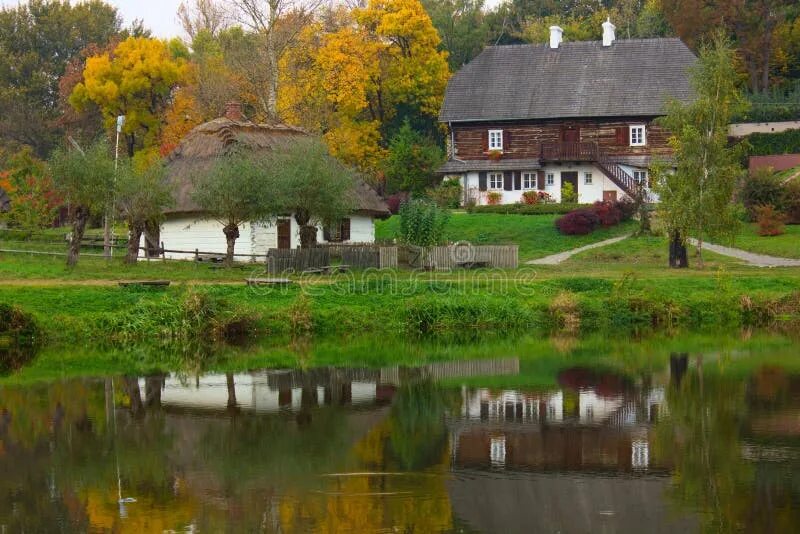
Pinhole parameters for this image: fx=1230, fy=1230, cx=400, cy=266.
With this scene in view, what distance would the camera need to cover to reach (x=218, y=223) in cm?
4672

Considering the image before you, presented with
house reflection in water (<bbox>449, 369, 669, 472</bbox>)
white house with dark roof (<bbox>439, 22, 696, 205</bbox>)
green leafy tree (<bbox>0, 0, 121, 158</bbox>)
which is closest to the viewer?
house reflection in water (<bbox>449, 369, 669, 472</bbox>)

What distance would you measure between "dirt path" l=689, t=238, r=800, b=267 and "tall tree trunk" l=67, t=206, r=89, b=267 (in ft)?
74.4

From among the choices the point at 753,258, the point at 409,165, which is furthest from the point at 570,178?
the point at 753,258

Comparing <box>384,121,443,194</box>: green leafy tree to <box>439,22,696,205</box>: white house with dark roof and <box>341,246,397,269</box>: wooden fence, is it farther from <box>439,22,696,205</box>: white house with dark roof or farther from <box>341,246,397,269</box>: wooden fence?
<box>341,246,397,269</box>: wooden fence

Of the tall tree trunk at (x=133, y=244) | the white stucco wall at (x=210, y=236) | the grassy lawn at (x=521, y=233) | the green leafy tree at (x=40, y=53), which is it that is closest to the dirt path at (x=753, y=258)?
the grassy lawn at (x=521, y=233)

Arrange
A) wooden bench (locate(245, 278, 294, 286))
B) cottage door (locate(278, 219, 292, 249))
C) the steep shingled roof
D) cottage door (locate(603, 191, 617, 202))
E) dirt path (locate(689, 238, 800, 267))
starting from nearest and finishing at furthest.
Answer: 1. wooden bench (locate(245, 278, 294, 286))
2. dirt path (locate(689, 238, 800, 267))
3. cottage door (locate(278, 219, 292, 249))
4. cottage door (locate(603, 191, 617, 202))
5. the steep shingled roof

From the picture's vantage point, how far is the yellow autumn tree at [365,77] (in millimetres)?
61812

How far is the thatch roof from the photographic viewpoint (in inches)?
1860

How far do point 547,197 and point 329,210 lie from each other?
60.2ft

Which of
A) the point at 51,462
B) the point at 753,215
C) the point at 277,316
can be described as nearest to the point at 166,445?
the point at 51,462

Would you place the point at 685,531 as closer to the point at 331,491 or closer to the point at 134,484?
the point at 331,491

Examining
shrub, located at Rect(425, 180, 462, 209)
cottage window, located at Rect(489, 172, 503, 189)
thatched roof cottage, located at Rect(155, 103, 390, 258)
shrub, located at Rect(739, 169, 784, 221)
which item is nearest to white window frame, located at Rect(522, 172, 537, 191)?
cottage window, located at Rect(489, 172, 503, 189)

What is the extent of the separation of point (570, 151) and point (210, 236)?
19556mm

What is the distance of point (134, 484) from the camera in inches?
655
